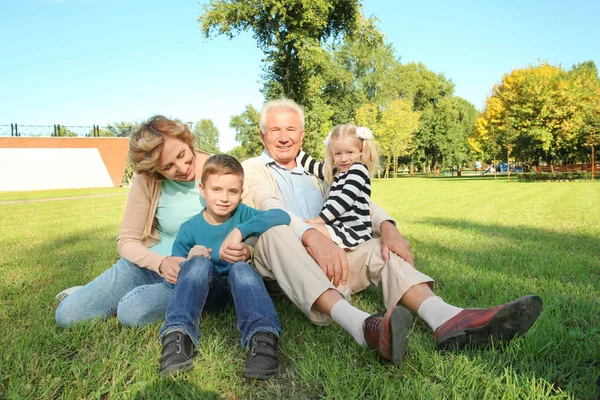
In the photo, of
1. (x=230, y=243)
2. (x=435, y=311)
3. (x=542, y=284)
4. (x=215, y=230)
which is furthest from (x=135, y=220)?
(x=542, y=284)

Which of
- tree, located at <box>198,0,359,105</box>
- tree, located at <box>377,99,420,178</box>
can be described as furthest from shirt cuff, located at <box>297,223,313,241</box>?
tree, located at <box>377,99,420,178</box>

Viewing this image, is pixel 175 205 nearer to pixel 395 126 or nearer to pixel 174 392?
pixel 174 392

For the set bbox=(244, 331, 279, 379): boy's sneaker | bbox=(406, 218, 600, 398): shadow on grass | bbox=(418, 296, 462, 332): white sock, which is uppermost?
bbox=(418, 296, 462, 332): white sock

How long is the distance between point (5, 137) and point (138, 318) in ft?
147

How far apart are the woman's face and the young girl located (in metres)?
0.95

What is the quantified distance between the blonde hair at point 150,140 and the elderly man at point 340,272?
64 centimetres

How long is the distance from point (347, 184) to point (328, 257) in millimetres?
810

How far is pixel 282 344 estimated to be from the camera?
2445 millimetres

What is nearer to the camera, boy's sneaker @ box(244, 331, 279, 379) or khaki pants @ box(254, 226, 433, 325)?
boy's sneaker @ box(244, 331, 279, 379)

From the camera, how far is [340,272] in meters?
2.50

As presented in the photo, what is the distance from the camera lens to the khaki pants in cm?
240

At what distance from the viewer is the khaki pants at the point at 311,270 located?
240cm

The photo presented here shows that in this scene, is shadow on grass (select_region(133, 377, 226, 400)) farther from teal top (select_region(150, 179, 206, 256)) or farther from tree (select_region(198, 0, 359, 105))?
tree (select_region(198, 0, 359, 105))

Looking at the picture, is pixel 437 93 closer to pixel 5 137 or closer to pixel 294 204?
pixel 5 137
